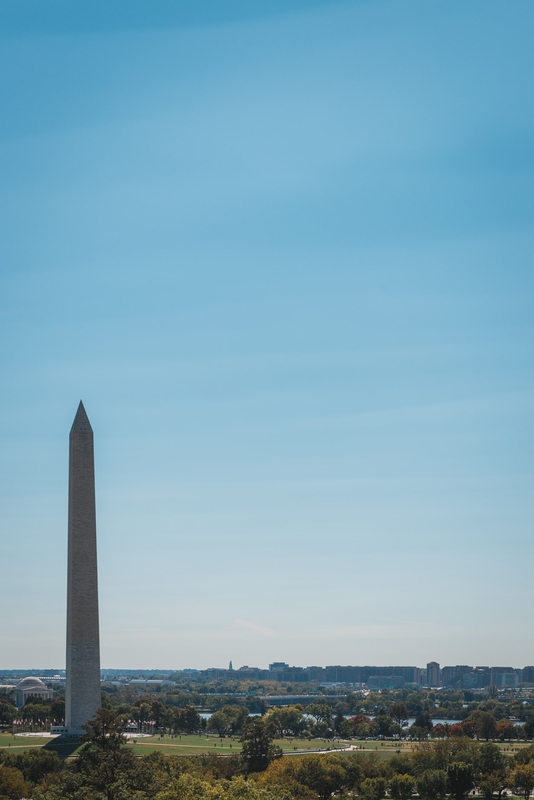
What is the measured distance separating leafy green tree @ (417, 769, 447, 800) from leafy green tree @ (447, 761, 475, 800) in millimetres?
703

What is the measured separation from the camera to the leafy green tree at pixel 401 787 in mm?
76875

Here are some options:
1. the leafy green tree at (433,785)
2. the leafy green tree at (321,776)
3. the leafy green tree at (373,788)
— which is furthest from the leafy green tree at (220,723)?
the leafy green tree at (373,788)

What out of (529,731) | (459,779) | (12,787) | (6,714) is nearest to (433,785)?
(459,779)

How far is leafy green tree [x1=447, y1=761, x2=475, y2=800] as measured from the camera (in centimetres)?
7875

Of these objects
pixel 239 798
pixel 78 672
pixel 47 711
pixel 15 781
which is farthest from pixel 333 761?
pixel 47 711

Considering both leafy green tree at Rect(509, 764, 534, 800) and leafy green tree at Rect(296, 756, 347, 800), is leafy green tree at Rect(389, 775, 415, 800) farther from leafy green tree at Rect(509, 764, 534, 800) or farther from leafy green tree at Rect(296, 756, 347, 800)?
leafy green tree at Rect(509, 764, 534, 800)

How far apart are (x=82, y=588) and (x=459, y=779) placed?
99.7ft

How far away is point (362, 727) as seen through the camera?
501ft

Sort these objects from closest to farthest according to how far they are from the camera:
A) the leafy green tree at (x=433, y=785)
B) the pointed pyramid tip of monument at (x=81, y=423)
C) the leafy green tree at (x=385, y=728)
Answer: the leafy green tree at (x=433, y=785) → the pointed pyramid tip of monument at (x=81, y=423) → the leafy green tree at (x=385, y=728)

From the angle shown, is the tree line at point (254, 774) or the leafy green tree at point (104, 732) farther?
the leafy green tree at point (104, 732)

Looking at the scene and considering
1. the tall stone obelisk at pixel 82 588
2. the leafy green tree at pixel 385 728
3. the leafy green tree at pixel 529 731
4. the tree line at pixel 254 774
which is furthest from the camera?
the leafy green tree at pixel 385 728

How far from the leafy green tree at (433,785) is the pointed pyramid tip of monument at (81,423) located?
34911mm

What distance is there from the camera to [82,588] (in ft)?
263

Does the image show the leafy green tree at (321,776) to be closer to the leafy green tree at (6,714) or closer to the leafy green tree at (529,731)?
the leafy green tree at (529,731)
